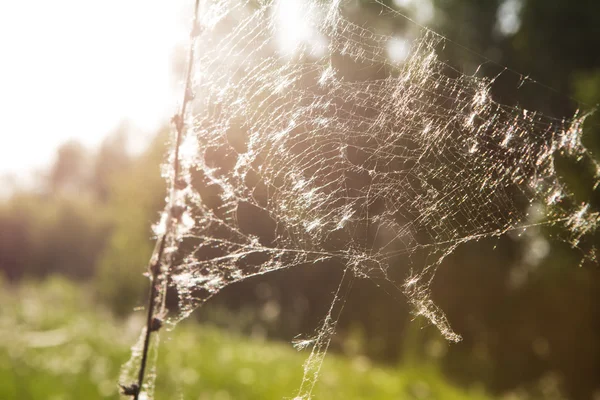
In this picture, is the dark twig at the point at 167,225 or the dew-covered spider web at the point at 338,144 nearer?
the dark twig at the point at 167,225

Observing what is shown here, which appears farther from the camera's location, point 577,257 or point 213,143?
point 577,257

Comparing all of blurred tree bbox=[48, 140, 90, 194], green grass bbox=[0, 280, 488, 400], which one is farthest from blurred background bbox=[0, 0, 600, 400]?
blurred tree bbox=[48, 140, 90, 194]

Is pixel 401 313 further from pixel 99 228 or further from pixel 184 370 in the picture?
pixel 99 228

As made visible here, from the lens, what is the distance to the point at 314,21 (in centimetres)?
118

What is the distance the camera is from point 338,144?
49.6 inches

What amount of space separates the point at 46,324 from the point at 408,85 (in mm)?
6807

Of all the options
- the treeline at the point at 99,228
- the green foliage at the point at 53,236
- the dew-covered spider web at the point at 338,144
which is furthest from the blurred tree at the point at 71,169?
the dew-covered spider web at the point at 338,144

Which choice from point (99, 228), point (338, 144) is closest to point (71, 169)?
point (99, 228)

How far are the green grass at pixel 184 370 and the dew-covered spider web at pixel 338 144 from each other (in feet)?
9.75

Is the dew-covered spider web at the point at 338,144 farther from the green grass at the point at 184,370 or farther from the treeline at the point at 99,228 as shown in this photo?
the treeline at the point at 99,228

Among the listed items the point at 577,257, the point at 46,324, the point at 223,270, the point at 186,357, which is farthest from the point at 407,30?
the point at 223,270

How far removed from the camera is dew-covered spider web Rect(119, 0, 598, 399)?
1.17 meters

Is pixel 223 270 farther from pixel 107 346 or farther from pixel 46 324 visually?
pixel 46 324

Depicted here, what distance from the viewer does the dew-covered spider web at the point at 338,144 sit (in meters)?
1.17
